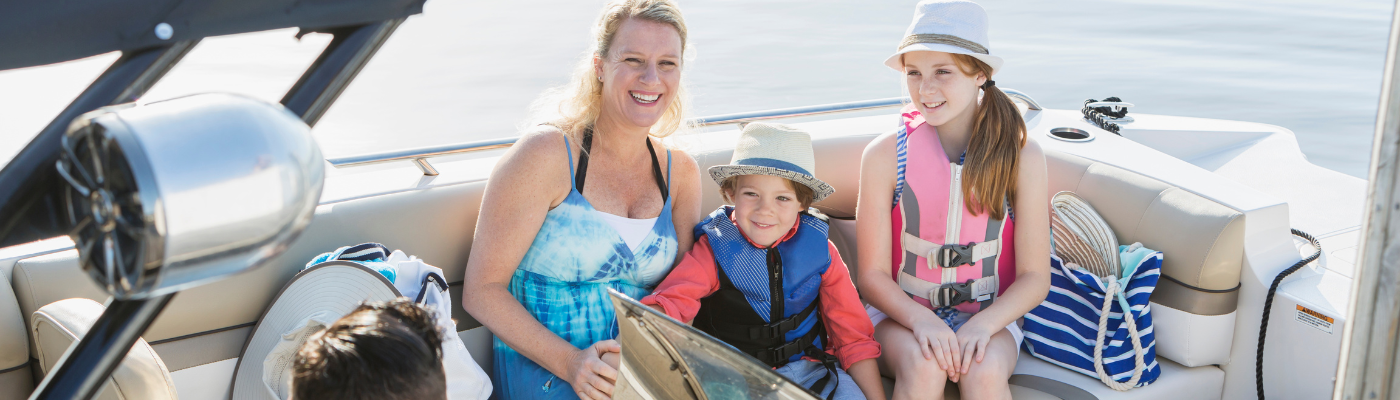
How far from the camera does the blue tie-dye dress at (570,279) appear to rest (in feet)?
5.96

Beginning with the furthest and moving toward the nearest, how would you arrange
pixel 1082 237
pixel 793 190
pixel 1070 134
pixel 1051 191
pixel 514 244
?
pixel 1070 134, pixel 1051 191, pixel 1082 237, pixel 793 190, pixel 514 244

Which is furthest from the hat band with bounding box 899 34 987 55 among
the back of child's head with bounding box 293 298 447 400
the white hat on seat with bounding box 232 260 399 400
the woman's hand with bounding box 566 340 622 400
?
the back of child's head with bounding box 293 298 447 400

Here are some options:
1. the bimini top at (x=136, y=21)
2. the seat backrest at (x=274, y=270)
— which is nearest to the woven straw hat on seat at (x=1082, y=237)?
the seat backrest at (x=274, y=270)

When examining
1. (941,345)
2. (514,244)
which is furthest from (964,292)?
(514,244)

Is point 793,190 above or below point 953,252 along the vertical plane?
above

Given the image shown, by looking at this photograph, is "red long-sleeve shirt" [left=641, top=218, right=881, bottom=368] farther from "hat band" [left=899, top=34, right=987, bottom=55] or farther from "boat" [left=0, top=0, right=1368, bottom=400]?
"hat band" [left=899, top=34, right=987, bottom=55]

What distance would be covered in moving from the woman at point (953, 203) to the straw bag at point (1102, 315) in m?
0.11

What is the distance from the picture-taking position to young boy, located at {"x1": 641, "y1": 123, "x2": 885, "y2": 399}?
1.92 meters

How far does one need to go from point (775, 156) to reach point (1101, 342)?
88 cm

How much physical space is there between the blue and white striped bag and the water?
11.2 ft

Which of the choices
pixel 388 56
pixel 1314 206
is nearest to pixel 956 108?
pixel 1314 206

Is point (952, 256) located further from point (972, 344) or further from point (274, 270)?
point (274, 270)

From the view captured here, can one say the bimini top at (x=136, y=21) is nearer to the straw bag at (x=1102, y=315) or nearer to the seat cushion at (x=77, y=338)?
the seat cushion at (x=77, y=338)

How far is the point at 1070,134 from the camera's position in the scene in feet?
8.84
